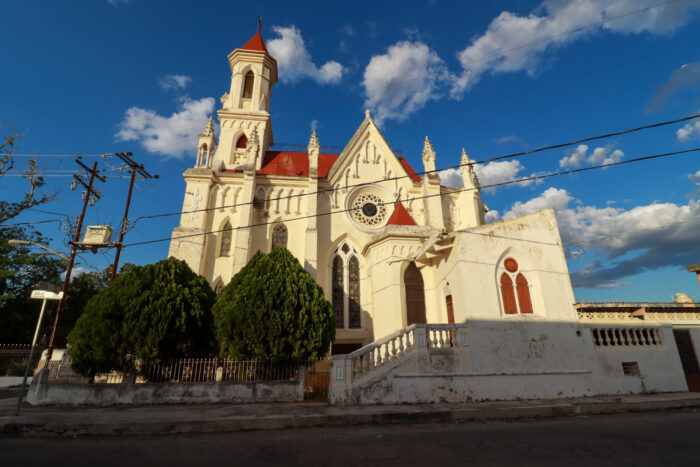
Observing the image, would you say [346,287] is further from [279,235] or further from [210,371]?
[210,371]

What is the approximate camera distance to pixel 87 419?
7.70 meters

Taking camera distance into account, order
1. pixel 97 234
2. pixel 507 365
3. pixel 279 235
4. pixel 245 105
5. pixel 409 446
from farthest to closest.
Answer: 1. pixel 245 105
2. pixel 279 235
3. pixel 97 234
4. pixel 507 365
5. pixel 409 446

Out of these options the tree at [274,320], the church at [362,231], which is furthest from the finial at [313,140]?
the tree at [274,320]

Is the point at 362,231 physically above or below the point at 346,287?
above

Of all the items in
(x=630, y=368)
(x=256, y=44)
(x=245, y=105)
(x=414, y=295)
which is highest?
(x=256, y=44)

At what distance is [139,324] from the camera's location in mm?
10688

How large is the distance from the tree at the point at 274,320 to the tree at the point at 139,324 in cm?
112

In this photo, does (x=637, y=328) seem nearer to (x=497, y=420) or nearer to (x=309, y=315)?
(x=497, y=420)

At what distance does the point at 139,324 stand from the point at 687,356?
18272 millimetres

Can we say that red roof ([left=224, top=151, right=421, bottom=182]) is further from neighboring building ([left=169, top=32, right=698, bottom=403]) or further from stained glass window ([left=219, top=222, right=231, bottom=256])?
stained glass window ([left=219, top=222, right=231, bottom=256])

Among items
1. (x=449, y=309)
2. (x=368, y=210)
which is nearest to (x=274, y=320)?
(x=449, y=309)

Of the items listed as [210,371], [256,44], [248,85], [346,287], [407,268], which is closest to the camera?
[210,371]

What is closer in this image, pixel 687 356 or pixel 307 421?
pixel 307 421

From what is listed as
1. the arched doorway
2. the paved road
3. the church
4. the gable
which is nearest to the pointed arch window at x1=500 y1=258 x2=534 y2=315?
the church
